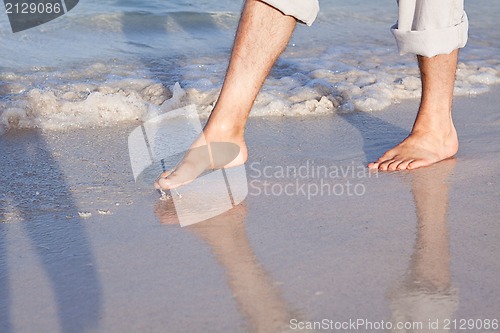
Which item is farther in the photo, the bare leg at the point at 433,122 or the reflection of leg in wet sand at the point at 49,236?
the bare leg at the point at 433,122

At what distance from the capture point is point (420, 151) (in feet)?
8.34

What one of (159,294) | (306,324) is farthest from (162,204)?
(306,324)

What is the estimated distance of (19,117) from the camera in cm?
310

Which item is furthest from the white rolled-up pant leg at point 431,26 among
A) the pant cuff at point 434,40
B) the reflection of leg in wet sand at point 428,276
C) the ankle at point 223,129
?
the ankle at point 223,129

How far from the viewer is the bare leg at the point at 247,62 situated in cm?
229

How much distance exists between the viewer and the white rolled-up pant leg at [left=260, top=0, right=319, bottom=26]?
2236mm

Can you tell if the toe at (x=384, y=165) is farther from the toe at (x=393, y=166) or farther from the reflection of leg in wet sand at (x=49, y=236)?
the reflection of leg in wet sand at (x=49, y=236)

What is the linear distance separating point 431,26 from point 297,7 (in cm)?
49

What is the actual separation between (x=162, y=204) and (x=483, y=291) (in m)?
0.93

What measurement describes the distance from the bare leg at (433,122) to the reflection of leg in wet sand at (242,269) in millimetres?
686

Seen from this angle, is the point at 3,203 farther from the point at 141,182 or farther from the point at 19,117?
the point at 19,117

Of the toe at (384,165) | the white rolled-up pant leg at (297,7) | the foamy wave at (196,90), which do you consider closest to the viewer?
the white rolled-up pant leg at (297,7)

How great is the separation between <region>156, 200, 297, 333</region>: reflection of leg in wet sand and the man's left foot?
0.58 m

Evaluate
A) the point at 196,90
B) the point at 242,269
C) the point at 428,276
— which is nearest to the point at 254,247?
the point at 242,269
